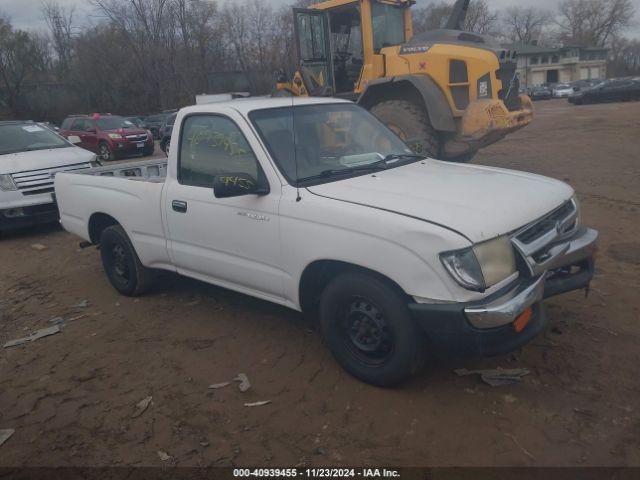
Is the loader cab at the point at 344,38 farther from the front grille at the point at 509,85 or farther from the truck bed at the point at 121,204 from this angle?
the truck bed at the point at 121,204

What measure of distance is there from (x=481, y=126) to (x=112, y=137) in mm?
15079

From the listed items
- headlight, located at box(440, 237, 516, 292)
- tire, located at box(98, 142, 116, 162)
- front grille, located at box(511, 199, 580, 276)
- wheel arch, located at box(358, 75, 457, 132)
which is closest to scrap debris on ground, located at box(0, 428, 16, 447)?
headlight, located at box(440, 237, 516, 292)

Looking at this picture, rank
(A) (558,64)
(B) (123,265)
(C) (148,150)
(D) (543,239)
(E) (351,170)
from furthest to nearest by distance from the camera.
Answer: (A) (558,64)
(C) (148,150)
(B) (123,265)
(E) (351,170)
(D) (543,239)

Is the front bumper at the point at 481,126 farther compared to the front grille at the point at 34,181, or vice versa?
the front bumper at the point at 481,126

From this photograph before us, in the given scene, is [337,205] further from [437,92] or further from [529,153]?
[529,153]

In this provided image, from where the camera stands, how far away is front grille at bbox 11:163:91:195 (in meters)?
8.15

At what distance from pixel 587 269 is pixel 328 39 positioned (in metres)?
7.35

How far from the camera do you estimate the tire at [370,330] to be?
320 centimetres

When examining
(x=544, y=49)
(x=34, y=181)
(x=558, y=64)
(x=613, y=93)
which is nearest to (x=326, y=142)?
(x=34, y=181)

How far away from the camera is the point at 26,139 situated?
934cm

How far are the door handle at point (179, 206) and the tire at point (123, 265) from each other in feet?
3.28

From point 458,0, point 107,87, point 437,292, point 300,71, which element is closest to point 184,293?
point 437,292

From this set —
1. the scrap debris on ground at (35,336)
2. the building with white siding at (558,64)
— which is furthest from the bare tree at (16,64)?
the building with white siding at (558,64)

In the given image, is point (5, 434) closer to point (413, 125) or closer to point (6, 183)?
point (6, 183)
